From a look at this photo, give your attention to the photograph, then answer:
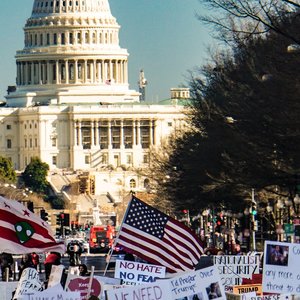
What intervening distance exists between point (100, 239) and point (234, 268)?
6879 cm

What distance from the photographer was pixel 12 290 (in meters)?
34.2

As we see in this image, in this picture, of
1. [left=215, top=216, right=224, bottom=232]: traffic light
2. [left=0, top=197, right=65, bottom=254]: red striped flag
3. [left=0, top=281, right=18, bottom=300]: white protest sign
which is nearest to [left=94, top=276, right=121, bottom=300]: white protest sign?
[left=0, top=197, right=65, bottom=254]: red striped flag

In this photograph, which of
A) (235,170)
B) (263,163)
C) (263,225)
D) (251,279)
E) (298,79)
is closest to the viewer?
(251,279)

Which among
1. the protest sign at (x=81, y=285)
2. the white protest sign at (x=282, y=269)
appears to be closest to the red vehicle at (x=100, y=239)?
the protest sign at (x=81, y=285)

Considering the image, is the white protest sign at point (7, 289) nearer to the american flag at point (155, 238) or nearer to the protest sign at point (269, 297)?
the american flag at point (155, 238)

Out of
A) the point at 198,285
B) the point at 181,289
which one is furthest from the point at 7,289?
the point at 198,285

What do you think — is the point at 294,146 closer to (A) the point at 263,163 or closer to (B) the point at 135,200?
(A) the point at 263,163

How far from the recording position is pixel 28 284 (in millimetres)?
32562

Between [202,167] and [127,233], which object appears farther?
[202,167]

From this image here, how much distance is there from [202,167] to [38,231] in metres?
48.7

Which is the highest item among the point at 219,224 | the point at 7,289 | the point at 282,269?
the point at 219,224

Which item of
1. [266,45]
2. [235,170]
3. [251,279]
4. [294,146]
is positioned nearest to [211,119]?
[235,170]

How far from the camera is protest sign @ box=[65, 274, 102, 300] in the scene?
32.2m

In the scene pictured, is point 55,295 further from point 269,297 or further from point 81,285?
point 269,297
